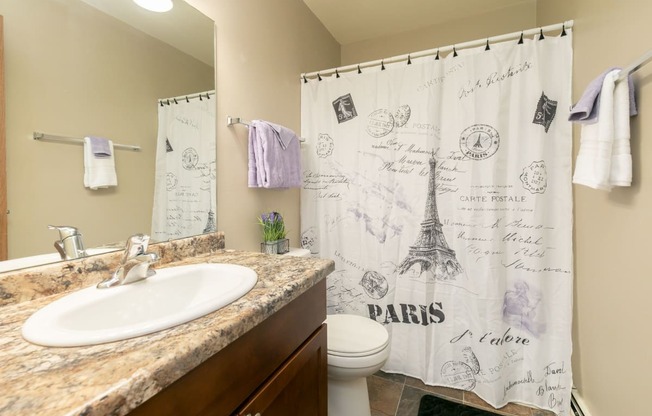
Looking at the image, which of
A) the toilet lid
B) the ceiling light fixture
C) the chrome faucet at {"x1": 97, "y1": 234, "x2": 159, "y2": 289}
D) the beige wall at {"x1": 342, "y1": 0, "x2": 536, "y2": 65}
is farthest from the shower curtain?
the chrome faucet at {"x1": 97, "y1": 234, "x2": 159, "y2": 289}

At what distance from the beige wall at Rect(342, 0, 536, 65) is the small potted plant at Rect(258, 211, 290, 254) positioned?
5.84 ft

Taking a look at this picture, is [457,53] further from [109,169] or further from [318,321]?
[109,169]

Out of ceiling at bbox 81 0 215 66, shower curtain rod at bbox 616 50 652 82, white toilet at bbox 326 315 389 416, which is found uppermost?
ceiling at bbox 81 0 215 66

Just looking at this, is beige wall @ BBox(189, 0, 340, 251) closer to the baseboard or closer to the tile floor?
the tile floor

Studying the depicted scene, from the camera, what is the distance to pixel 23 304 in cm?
70

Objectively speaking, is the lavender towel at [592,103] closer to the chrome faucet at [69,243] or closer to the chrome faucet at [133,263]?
the chrome faucet at [133,263]

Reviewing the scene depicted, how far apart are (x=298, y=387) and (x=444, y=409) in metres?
1.11

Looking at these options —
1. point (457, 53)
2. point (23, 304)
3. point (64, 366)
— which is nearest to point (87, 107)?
point (23, 304)

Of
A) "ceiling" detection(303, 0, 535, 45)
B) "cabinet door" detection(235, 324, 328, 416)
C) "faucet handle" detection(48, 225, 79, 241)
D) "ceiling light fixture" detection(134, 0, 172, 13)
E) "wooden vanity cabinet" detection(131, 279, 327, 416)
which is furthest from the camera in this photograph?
"ceiling" detection(303, 0, 535, 45)

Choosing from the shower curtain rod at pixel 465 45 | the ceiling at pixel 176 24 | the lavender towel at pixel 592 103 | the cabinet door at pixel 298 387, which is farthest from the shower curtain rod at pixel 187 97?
the lavender towel at pixel 592 103

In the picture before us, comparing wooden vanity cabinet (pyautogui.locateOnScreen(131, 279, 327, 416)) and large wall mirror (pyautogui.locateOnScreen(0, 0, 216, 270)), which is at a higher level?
large wall mirror (pyautogui.locateOnScreen(0, 0, 216, 270))

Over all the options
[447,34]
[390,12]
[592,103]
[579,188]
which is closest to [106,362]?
[592,103]

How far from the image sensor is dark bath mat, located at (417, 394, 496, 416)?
4.85 ft

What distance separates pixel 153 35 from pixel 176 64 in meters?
0.12
